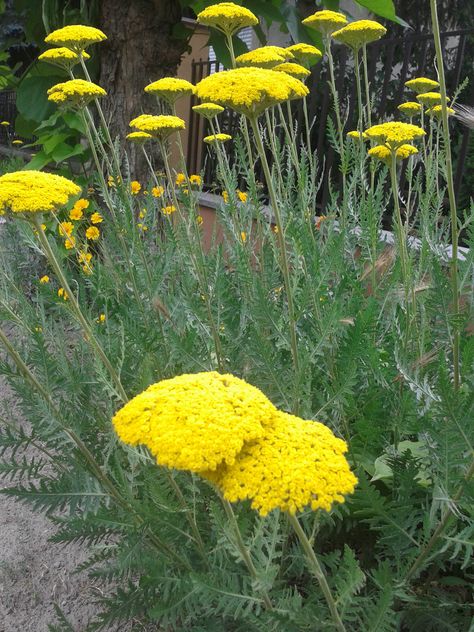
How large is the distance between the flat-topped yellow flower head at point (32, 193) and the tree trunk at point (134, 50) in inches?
106

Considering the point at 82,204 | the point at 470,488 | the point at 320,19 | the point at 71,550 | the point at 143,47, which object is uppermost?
the point at 320,19

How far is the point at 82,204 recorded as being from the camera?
362 centimetres

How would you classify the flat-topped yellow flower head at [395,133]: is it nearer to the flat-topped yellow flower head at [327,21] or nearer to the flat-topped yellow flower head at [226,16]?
the flat-topped yellow flower head at [226,16]

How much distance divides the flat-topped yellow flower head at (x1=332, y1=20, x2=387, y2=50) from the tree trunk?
194cm

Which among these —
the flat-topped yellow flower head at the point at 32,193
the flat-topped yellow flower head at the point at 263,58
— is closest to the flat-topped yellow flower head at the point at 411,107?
the flat-topped yellow flower head at the point at 263,58

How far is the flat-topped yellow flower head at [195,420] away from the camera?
0.76m

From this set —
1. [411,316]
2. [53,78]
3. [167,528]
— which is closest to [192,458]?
[167,528]

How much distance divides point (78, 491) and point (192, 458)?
825mm

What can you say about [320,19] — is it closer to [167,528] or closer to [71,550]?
[167,528]

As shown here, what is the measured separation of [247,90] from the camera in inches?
45.8

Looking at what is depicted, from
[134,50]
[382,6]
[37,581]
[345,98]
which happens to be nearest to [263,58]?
[37,581]

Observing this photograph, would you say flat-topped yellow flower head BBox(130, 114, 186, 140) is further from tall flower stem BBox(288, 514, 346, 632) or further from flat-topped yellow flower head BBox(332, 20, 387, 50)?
tall flower stem BBox(288, 514, 346, 632)

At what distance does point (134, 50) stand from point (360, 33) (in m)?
2.15

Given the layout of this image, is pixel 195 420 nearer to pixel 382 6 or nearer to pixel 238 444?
pixel 238 444
